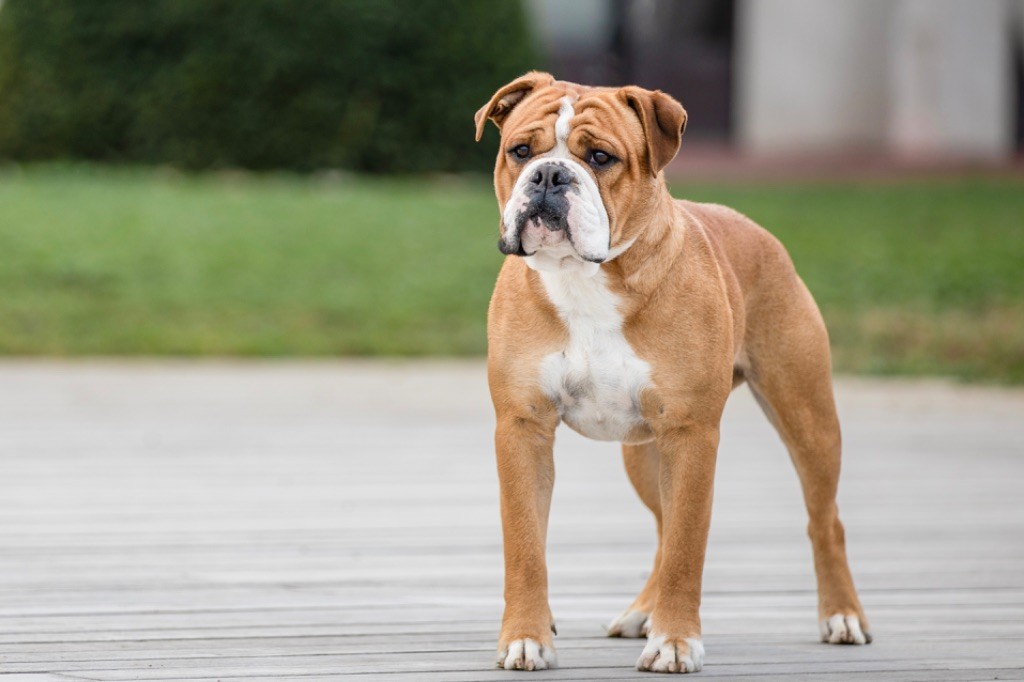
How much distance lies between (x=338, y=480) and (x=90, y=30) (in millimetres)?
8930

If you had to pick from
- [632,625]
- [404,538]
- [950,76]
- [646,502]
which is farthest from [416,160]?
[632,625]

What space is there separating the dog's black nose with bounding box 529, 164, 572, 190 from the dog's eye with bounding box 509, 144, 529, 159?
0.38ft

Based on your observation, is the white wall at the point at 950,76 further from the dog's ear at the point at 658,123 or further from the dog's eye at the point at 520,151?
the dog's eye at the point at 520,151

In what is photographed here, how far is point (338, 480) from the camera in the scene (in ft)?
21.9

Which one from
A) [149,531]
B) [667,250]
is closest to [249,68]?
[149,531]

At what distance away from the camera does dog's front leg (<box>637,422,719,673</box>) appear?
3775 mm

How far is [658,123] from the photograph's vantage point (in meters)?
3.84

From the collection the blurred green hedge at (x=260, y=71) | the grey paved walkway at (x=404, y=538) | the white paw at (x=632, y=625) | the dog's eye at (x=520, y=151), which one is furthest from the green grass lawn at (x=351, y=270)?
the dog's eye at (x=520, y=151)

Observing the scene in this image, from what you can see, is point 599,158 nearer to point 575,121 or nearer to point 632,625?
point 575,121

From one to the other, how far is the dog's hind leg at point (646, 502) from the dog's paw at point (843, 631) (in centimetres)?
47

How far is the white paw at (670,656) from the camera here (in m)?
3.77

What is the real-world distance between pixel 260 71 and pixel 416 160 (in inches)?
65.8

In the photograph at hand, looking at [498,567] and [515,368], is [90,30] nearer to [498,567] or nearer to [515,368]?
[498,567]

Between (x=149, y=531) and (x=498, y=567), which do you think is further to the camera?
(x=149, y=531)
